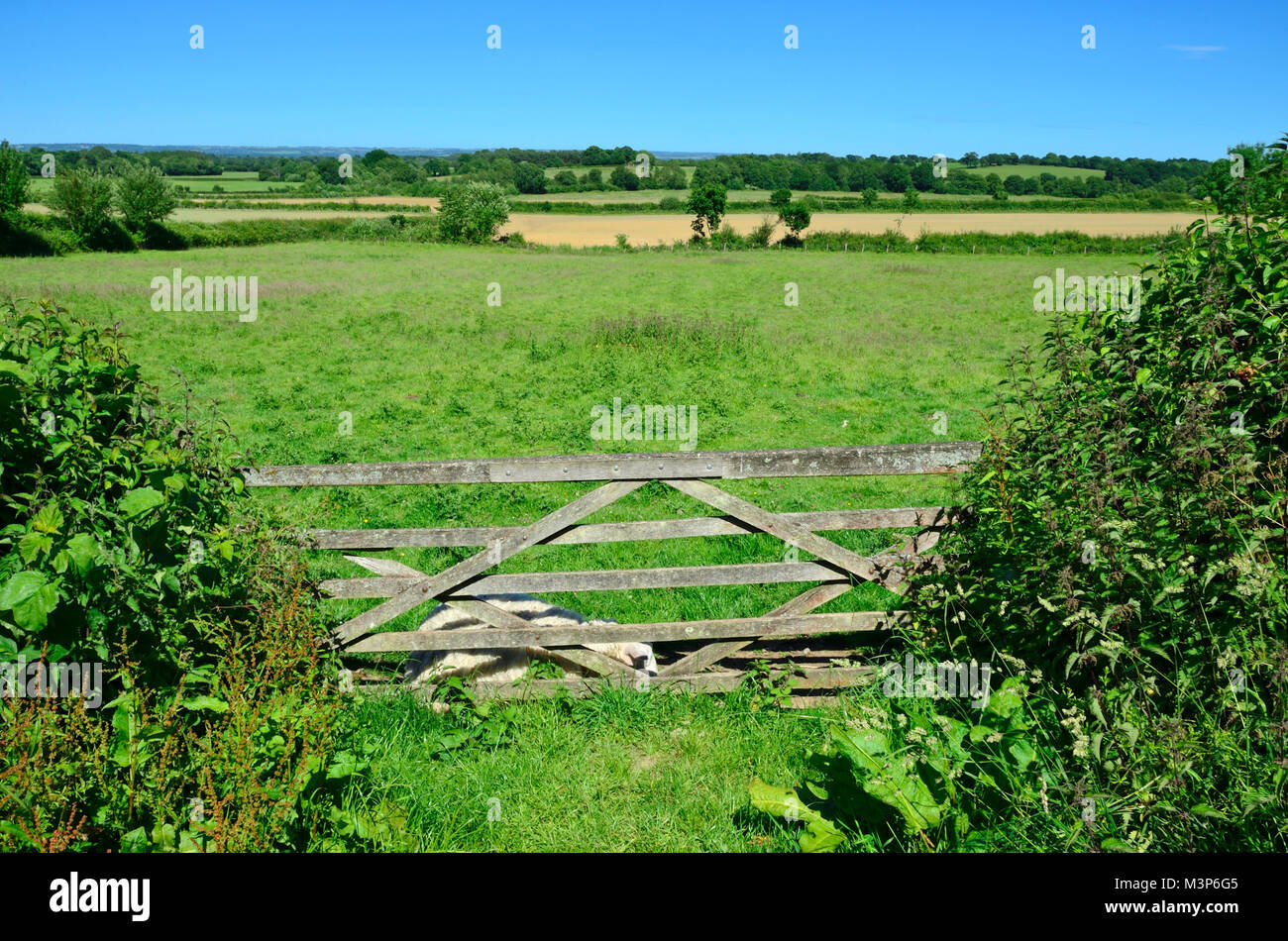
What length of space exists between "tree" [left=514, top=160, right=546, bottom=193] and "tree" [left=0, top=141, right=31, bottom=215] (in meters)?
64.7

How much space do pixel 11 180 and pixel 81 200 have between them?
403 cm

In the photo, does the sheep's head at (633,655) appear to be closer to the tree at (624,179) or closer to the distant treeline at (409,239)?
the distant treeline at (409,239)

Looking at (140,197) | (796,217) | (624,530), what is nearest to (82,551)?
(624,530)

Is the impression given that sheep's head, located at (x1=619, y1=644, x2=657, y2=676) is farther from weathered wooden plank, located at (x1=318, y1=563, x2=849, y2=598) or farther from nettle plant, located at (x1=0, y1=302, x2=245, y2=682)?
nettle plant, located at (x1=0, y1=302, x2=245, y2=682)

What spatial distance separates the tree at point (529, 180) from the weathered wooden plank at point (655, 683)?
11706 cm

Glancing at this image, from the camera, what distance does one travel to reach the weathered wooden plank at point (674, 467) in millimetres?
5309

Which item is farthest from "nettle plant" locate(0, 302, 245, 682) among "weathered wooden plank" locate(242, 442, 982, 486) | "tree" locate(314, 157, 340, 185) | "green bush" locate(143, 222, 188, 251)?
"tree" locate(314, 157, 340, 185)

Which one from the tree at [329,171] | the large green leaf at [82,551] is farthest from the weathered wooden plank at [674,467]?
the tree at [329,171]

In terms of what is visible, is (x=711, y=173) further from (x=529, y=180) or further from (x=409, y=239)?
(x=409, y=239)

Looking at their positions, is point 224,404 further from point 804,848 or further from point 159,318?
point 804,848

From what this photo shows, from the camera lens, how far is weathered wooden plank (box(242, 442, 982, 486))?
531 centimetres

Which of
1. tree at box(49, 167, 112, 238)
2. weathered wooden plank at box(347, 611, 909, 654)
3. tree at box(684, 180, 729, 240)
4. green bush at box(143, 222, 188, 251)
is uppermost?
tree at box(684, 180, 729, 240)

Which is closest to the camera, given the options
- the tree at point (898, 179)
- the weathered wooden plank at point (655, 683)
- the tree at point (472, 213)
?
the weathered wooden plank at point (655, 683)

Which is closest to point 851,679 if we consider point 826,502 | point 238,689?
point 238,689
